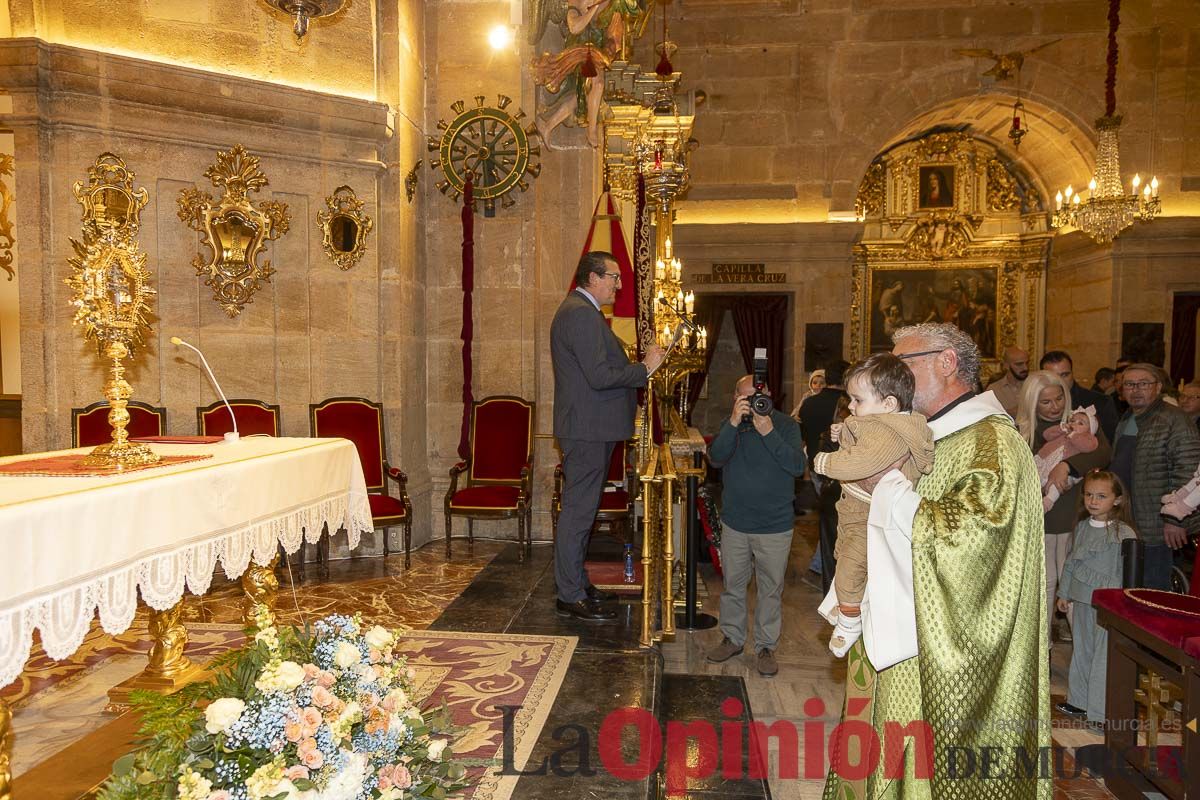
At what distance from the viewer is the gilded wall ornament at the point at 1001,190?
15.3m

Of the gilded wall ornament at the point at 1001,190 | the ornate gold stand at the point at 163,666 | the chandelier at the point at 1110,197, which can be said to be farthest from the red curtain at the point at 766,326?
the ornate gold stand at the point at 163,666

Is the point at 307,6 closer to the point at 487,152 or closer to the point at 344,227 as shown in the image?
the point at 344,227

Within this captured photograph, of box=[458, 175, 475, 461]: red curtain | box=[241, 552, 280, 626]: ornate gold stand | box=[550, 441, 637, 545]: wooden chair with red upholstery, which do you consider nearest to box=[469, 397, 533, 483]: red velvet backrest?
box=[458, 175, 475, 461]: red curtain

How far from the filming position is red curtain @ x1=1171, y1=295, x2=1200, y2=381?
12758 millimetres

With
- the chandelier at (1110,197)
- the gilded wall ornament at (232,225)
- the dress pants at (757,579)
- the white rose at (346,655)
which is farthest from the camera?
the chandelier at (1110,197)

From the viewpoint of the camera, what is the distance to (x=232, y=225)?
6.39 m

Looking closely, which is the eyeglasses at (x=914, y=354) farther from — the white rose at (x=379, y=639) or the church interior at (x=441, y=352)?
the white rose at (x=379, y=639)

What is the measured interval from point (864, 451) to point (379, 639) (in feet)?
4.80

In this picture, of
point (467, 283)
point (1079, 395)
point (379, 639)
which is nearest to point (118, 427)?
point (379, 639)

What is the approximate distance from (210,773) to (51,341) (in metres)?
5.59

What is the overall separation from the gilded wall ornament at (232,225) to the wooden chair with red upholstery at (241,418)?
81 cm

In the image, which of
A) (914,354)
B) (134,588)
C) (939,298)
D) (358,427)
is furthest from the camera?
(939,298)

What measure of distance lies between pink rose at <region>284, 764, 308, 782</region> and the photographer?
3.33 m

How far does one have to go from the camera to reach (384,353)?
23.0 ft
